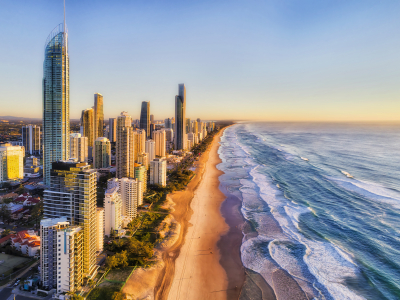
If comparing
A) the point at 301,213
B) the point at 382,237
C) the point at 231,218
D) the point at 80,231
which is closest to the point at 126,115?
the point at 231,218

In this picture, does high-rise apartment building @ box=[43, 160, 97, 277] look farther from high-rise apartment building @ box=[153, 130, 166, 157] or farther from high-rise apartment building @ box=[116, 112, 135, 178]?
high-rise apartment building @ box=[153, 130, 166, 157]

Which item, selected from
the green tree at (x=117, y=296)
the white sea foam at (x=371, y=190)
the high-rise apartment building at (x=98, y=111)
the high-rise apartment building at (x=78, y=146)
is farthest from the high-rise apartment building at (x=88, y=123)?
the green tree at (x=117, y=296)

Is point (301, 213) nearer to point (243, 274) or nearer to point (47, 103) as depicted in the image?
point (243, 274)

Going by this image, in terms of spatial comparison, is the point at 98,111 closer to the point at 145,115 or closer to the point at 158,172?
the point at 145,115

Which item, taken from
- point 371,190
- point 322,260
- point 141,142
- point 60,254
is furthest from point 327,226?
point 141,142

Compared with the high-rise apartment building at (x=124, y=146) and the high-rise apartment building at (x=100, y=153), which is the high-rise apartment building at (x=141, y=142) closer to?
the high-rise apartment building at (x=100, y=153)

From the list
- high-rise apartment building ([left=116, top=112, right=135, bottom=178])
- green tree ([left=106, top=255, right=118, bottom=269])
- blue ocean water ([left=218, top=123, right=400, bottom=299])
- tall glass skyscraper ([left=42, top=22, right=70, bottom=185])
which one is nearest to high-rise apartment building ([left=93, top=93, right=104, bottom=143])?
tall glass skyscraper ([left=42, top=22, right=70, bottom=185])

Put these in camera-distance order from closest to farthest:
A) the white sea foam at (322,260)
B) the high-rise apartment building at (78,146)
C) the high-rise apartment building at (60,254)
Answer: the high-rise apartment building at (60,254) < the white sea foam at (322,260) < the high-rise apartment building at (78,146)
